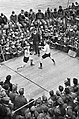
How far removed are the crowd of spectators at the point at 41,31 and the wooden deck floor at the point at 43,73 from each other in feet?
2.01

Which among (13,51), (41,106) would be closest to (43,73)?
(13,51)

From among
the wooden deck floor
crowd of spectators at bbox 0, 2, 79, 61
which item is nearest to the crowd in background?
crowd of spectators at bbox 0, 2, 79, 61

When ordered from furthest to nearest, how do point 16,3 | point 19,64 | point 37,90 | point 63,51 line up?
point 16,3
point 63,51
point 19,64
point 37,90

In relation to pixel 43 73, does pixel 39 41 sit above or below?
above

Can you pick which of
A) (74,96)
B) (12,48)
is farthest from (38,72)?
(74,96)

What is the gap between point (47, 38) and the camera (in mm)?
13250

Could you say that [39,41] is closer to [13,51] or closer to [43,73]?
[13,51]

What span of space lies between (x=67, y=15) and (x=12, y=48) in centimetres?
573

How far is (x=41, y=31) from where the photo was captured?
13.5 metres

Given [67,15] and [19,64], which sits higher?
[67,15]

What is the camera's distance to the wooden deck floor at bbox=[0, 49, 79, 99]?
9.59 meters

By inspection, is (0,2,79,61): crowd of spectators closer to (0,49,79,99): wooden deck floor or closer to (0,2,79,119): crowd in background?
(0,2,79,119): crowd in background

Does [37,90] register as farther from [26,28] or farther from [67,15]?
[67,15]

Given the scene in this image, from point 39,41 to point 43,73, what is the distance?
7.79 ft
